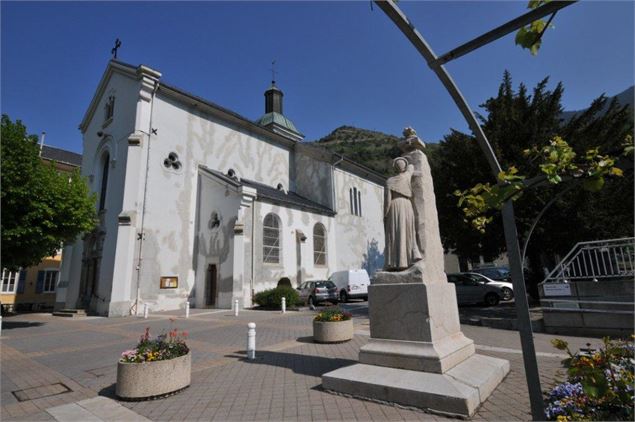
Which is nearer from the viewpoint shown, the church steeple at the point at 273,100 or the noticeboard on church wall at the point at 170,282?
the noticeboard on church wall at the point at 170,282

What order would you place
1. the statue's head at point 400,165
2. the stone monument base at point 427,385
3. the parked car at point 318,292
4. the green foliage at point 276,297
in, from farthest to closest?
the parked car at point 318,292
the green foliage at point 276,297
the statue's head at point 400,165
the stone monument base at point 427,385

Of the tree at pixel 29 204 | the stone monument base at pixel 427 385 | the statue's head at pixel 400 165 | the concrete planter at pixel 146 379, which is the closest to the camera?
the stone monument base at pixel 427 385

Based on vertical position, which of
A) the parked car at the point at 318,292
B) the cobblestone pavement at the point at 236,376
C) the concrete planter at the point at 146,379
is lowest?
the cobblestone pavement at the point at 236,376

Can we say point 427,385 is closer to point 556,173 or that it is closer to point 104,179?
point 556,173

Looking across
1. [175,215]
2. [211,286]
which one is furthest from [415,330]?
[175,215]

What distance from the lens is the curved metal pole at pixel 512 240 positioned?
2.94m

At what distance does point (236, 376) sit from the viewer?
626cm

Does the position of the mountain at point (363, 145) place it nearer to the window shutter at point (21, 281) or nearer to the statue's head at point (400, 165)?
the window shutter at point (21, 281)

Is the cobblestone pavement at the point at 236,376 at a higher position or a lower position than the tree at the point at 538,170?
lower

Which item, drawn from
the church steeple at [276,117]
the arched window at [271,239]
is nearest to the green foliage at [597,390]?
the arched window at [271,239]

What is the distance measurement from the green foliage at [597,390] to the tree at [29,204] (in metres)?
16.7

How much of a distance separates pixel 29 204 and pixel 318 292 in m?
14.4

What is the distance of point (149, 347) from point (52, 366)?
13.3ft

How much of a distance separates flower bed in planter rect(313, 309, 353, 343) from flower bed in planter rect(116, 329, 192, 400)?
14.0 feet
